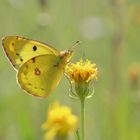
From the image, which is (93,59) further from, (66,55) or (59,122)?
(66,55)

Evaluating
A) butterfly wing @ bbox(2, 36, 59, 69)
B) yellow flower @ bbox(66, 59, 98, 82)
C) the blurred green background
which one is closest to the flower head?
yellow flower @ bbox(66, 59, 98, 82)

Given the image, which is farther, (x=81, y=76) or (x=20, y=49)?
(x=20, y=49)

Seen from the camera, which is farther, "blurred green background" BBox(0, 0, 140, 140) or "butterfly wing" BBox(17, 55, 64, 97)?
"blurred green background" BBox(0, 0, 140, 140)

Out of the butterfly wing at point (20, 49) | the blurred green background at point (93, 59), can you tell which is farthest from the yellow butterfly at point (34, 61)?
the blurred green background at point (93, 59)

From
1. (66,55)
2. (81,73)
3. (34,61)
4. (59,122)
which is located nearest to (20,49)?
(34,61)

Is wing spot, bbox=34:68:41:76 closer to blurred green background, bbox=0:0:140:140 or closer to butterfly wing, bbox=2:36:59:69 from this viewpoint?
butterfly wing, bbox=2:36:59:69

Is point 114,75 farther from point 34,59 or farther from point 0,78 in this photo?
point 34,59

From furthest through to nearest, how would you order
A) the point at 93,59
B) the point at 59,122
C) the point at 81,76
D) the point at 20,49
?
the point at 93,59, the point at 59,122, the point at 20,49, the point at 81,76
